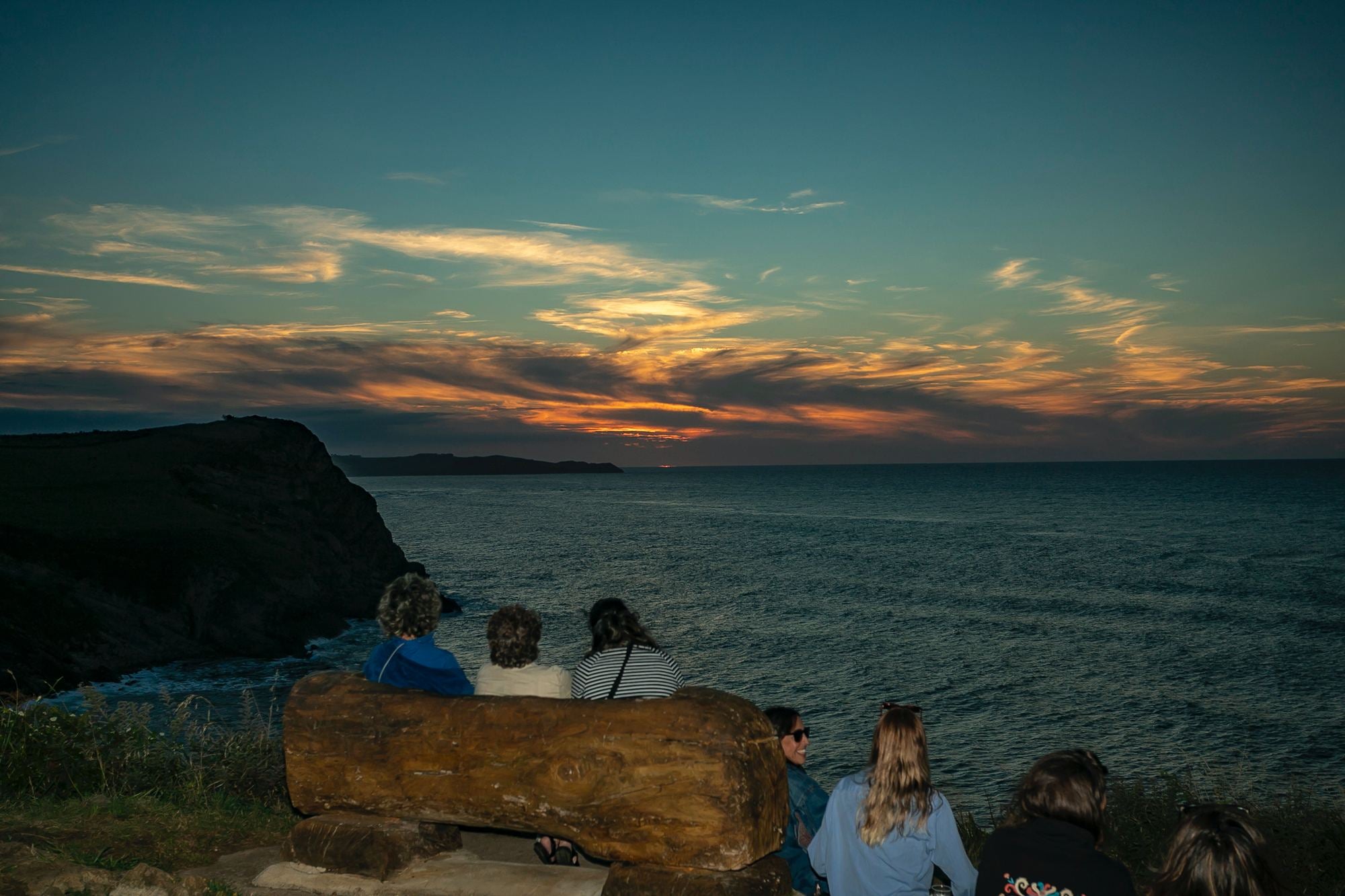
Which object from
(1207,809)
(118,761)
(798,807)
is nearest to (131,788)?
(118,761)

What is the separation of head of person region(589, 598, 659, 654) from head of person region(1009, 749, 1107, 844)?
2.80m

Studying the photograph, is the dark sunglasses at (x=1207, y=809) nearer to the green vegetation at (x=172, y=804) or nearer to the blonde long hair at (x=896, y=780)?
the blonde long hair at (x=896, y=780)

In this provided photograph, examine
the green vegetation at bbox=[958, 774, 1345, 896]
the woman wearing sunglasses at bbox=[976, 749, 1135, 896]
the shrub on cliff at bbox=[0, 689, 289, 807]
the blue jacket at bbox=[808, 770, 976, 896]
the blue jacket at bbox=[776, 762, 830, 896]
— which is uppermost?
the woman wearing sunglasses at bbox=[976, 749, 1135, 896]

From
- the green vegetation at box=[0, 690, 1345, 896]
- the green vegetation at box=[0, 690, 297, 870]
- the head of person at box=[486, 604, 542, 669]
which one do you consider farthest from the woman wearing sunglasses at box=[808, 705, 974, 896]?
the green vegetation at box=[0, 690, 297, 870]

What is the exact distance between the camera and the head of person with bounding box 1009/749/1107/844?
153 inches

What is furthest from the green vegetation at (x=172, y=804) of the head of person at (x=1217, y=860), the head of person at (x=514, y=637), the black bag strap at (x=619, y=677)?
the head of person at (x=1217, y=860)

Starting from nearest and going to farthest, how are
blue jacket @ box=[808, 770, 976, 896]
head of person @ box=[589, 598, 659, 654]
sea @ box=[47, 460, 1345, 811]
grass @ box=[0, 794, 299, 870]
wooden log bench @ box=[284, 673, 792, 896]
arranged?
blue jacket @ box=[808, 770, 976, 896] < wooden log bench @ box=[284, 673, 792, 896] < head of person @ box=[589, 598, 659, 654] < grass @ box=[0, 794, 299, 870] < sea @ box=[47, 460, 1345, 811]

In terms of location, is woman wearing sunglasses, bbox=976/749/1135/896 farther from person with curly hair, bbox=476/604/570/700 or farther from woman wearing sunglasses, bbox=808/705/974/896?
person with curly hair, bbox=476/604/570/700

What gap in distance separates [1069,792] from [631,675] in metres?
2.93

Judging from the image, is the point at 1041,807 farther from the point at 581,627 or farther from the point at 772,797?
the point at 581,627

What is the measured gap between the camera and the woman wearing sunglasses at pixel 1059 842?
150 inches

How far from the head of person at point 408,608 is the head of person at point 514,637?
438 millimetres

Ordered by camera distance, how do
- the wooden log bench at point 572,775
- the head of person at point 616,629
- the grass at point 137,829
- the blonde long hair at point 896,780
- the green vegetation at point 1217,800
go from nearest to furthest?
1. the blonde long hair at point 896,780
2. the wooden log bench at point 572,775
3. the head of person at point 616,629
4. the grass at point 137,829
5. the green vegetation at point 1217,800

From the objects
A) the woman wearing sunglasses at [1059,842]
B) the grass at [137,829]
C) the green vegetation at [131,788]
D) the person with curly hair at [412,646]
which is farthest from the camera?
the green vegetation at [131,788]
